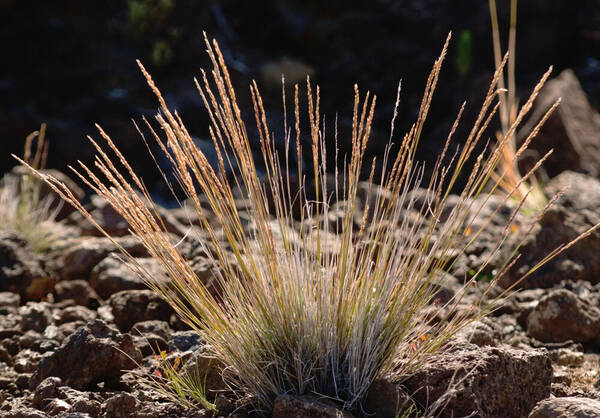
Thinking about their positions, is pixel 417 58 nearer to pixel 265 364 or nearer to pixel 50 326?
pixel 50 326

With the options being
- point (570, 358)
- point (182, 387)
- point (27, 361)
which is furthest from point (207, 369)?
point (570, 358)

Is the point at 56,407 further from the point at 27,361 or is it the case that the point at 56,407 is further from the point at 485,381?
the point at 485,381

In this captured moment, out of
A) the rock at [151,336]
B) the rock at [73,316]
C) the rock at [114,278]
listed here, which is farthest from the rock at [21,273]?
the rock at [151,336]

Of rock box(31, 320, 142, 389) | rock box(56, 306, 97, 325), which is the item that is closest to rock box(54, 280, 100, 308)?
rock box(56, 306, 97, 325)

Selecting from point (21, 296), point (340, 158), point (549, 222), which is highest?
point (549, 222)

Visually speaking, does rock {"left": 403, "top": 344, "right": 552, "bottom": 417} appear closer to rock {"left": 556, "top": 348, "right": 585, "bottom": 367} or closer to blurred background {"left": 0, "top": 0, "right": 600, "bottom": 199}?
rock {"left": 556, "top": 348, "right": 585, "bottom": 367}

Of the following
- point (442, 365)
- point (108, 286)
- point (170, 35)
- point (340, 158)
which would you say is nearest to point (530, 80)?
point (340, 158)
